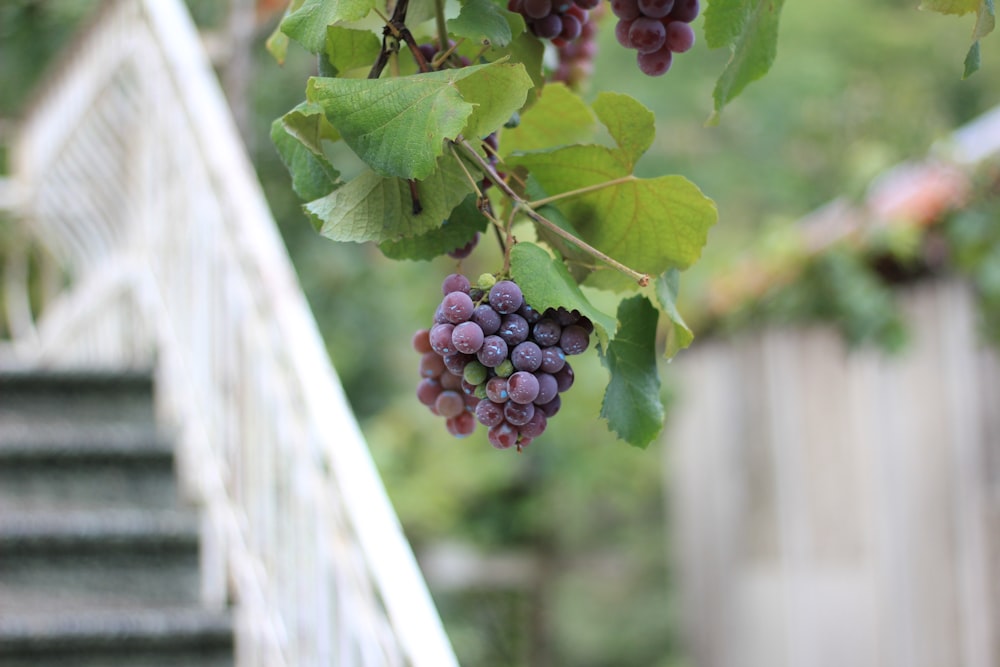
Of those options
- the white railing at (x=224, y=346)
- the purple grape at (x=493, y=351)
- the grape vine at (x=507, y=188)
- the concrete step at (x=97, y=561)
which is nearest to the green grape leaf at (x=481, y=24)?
the grape vine at (x=507, y=188)

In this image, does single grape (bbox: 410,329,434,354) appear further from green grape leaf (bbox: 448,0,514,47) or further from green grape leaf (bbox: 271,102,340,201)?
green grape leaf (bbox: 448,0,514,47)

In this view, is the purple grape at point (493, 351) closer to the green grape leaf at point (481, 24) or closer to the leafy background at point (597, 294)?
the green grape leaf at point (481, 24)

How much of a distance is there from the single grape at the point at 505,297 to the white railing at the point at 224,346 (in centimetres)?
81

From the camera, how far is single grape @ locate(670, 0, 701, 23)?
80 centimetres

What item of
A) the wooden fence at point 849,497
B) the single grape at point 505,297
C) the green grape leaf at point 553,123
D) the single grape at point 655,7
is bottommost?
the wooden fence at point 849,497

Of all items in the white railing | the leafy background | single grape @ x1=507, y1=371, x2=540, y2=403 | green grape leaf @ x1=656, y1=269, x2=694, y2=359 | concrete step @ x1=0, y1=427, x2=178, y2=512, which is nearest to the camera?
single grape @ x1=507, y1=371, x2=540, y2=403

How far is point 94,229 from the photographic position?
11.9ft

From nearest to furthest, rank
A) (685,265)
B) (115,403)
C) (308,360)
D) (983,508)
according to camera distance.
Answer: (685,265), (308,360), (115,403), (983,508)

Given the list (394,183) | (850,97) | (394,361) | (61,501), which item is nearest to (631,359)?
(394,183)

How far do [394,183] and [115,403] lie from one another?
7.66 ft

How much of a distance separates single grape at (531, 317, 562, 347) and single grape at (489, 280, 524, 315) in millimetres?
21

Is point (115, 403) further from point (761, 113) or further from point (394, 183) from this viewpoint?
point (761, 113)

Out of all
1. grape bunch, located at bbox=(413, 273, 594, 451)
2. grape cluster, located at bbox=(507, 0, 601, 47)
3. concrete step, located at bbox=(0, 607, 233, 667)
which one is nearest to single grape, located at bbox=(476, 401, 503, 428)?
grape bunch, located at bbox=(413, 273, 594, 451)

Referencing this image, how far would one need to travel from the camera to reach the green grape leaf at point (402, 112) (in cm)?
67
